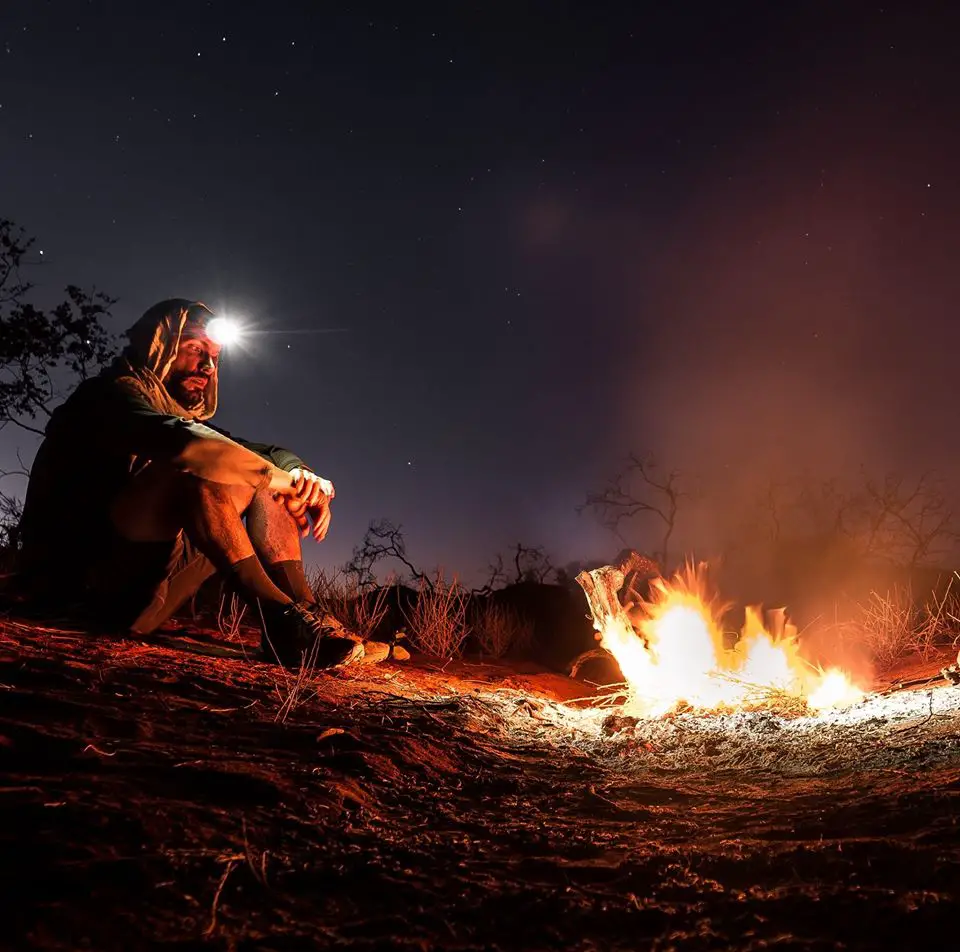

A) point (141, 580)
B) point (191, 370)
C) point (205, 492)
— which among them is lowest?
point (141, 580)

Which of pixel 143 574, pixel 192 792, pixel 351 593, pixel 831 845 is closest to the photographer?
pixel 831 845

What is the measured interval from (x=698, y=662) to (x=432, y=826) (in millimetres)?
2462

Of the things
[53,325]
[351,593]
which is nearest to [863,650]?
[351,593]

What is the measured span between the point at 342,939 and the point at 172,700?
1.29 m

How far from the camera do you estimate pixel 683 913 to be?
114 centimetres

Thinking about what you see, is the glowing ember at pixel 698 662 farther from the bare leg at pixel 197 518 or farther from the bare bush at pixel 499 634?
the bare bush at pixel 499 634

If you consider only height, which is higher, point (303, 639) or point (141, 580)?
point (141, 580)

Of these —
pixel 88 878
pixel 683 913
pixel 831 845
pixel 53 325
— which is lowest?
pixel 88 878

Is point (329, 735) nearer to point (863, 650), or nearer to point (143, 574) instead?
point (143, 574)

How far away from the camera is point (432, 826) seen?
154 centimetres

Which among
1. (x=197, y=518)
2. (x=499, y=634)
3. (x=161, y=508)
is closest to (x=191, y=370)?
(x=161, y=508)

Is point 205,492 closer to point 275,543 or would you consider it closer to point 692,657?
point 275,543

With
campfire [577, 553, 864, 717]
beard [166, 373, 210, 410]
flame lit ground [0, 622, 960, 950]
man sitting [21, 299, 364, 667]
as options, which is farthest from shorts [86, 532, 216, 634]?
campfire [577, 553, 864, 717]

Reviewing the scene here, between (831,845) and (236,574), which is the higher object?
(236,574)
